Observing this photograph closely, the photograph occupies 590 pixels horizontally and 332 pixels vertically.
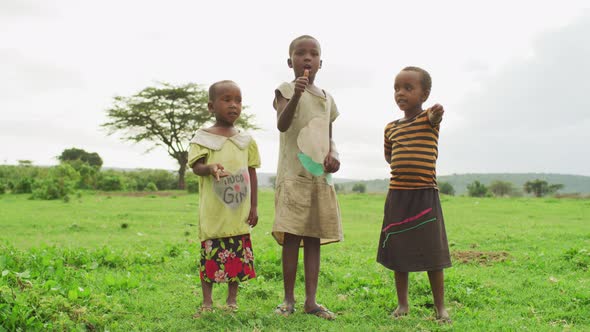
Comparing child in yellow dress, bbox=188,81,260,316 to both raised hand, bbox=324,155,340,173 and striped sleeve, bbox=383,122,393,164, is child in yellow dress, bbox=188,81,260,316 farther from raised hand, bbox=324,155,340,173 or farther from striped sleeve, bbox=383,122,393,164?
striped sleeve, bbox=383,122,393,164

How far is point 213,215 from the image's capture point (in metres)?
4.07

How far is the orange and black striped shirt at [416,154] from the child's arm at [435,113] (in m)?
0.07

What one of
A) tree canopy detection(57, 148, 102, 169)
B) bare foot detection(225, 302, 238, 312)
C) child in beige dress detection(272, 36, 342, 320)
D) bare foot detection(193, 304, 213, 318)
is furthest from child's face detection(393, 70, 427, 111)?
tree canopy detection(57, 148, 102, 169)

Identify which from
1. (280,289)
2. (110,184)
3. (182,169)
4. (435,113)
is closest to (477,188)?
(182,169)

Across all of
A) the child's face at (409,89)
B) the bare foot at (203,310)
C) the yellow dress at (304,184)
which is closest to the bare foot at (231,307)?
the bare foot at (203,310)

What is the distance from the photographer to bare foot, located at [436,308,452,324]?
4.06 m

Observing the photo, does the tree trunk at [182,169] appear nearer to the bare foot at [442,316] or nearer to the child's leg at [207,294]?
the child's leg at [207,294]

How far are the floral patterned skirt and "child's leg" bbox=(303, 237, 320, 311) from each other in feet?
1.59

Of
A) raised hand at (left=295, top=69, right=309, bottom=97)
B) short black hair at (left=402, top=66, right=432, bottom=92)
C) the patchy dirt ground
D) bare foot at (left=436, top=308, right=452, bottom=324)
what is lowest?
bare foot at (left=436, top=308, right=452, bottom=324)

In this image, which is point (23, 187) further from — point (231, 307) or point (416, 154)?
point (416, 154)

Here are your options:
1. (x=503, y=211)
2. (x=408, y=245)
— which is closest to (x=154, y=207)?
(x=503, y=211)

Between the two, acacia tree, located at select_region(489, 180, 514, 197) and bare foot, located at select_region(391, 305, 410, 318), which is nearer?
bare foot, located at select_region(391, 305, 410, 318)

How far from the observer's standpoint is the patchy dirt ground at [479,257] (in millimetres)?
6864

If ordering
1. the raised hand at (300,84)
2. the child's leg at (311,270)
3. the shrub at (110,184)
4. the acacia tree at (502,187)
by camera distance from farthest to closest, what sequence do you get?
the acacia tree at (502,187) → the shrub at (110,184) → the child's leg at (311,270) → the raised hand at (300,84)
